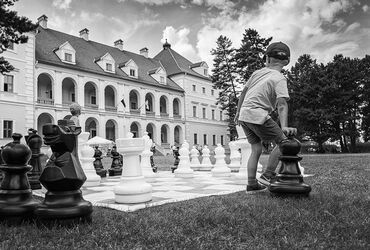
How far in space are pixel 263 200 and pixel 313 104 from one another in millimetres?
36386

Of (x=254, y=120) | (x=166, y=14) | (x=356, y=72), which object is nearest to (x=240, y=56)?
(x=356, y=72)

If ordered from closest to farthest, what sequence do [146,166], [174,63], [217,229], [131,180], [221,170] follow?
[217,229], [131,180], [146,166], [221,170], [174,63]

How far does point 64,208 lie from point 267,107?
2.43 metres

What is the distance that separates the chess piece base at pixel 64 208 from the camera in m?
2.29

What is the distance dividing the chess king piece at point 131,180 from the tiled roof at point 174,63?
38.8 metres

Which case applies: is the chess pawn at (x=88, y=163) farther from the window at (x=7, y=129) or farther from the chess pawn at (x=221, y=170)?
the window at (x=7, y=129)

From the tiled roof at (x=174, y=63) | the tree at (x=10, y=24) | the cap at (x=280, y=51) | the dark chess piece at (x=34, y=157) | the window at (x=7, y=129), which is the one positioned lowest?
the dark chess piece at (x=34, y=157)

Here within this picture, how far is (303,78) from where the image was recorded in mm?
38250

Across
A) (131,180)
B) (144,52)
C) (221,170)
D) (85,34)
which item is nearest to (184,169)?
(221,170)

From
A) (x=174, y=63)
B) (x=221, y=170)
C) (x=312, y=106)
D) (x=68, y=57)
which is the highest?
(x=174, y=63)

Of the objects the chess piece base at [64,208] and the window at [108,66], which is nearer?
the chess piece base at [64,208]

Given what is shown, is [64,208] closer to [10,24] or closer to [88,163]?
[88,163]

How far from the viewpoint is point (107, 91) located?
117 ft

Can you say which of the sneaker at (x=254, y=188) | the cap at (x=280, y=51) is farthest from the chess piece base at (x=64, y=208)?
the cap at (x=280, y=51)
